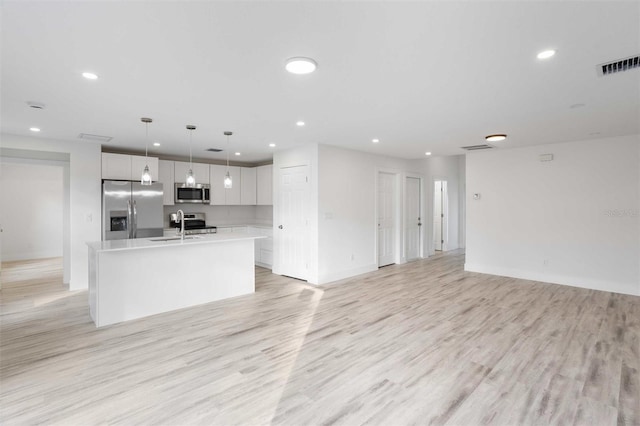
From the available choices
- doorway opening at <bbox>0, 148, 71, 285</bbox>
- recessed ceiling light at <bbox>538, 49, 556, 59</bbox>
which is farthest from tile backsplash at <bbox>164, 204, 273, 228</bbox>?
recessed ceiling light at <bbox>538, 49, 556, 59</bbox>

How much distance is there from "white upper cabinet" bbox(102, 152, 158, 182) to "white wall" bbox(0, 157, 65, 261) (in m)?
3.56

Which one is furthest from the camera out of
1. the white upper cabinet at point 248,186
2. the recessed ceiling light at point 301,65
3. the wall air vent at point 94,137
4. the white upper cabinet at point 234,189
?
the white upper cabinet at point 248,186

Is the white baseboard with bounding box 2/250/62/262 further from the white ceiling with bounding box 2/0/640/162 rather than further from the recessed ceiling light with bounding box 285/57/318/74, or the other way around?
the recessed ceiling light with bounding box 285/57/318/74

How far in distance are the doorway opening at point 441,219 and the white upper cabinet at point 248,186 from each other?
17.9ft

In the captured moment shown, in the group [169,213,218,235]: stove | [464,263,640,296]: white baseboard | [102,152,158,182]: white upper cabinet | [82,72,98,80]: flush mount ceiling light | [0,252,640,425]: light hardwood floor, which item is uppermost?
[82,72,98,80]: flush mount ceiling light

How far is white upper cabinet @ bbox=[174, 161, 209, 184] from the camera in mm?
6668

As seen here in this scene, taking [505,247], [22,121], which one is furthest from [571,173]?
[22,121]

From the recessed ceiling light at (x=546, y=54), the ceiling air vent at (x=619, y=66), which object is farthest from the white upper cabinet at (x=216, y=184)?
the ceiling air vent at (x=619, y=66)

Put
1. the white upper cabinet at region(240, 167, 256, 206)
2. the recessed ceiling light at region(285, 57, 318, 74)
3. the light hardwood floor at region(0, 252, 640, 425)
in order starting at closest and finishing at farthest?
1. the light hardwood floor at region(0, 252, 640, 425)
2. the recessed ceiling light at region(285, 57, 318, 74)
3. the white upper cabinet at region(240, 167, 256, 206)

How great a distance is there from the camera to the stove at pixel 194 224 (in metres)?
6.71

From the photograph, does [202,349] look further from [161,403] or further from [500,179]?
[500,179]

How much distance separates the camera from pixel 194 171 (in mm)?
6828

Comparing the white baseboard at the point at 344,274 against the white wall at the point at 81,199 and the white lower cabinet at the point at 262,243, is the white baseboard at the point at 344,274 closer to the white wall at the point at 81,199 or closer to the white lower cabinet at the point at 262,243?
the white lower cabinet at the point at 262,243

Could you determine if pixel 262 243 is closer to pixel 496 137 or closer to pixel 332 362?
pixel 332 362
